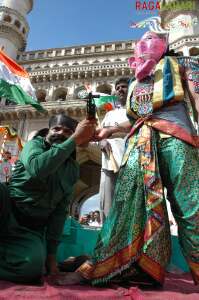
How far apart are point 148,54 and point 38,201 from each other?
4.87 feet

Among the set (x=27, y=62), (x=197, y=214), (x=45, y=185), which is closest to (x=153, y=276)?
(x=197, y=214)

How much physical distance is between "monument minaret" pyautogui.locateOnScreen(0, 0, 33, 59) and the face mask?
2301 cm

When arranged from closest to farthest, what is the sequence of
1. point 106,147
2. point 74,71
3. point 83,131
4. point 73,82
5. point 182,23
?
1. point 83,131
2. point 106,147
3. point 182,23
4. point 74,71
5. point 73,82

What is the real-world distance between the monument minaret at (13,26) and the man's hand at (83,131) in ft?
77.2

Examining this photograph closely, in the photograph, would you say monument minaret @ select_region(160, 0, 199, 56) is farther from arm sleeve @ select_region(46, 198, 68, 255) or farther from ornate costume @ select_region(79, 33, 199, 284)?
arm sleeve @ select_region(46, 198, 68, 255)

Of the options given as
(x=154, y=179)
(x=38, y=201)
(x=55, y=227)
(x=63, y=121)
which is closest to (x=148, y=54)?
(x=63, y=121)

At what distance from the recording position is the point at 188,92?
2.13 m

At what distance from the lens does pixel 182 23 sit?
20.4 m

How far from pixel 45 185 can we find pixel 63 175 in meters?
0.18

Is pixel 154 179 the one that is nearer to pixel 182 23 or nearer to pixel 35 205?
pixel 35 205

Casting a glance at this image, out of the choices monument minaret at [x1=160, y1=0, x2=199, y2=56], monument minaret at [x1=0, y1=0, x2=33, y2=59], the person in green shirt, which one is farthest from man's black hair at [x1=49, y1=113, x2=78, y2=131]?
monument minaret at [x1=0, y1=0, x2=33, y2=59]

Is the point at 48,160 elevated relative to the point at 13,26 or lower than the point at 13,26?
lower

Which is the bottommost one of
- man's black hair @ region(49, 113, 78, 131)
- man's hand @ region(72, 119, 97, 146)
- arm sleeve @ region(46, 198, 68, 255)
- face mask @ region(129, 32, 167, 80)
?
arm sleeve @ region(46, 198, 68, 255)

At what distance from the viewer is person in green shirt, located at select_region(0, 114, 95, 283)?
1737 millimetres
